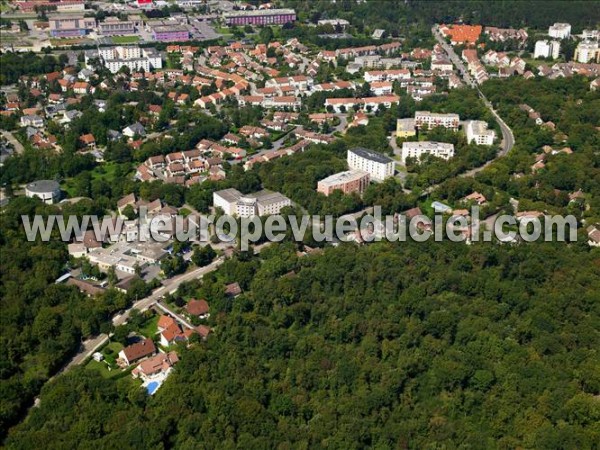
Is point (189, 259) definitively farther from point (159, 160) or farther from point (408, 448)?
point (408, 448)

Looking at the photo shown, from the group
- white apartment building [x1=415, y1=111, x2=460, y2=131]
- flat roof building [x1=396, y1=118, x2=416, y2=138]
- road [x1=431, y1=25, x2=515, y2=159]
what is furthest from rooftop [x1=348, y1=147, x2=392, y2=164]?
white apartment building [x1=415, y1=111, x2=460, y2=131]

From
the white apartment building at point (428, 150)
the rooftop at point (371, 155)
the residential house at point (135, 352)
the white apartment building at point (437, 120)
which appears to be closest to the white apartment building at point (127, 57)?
the white apartment building at point (437, 120)

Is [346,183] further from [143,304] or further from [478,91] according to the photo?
[478,91]

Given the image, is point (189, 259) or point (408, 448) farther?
point (189, 259)

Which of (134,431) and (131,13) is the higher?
(131,13)

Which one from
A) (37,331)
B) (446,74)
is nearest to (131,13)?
(446,74)

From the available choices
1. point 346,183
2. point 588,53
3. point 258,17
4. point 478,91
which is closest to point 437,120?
point 478,91
